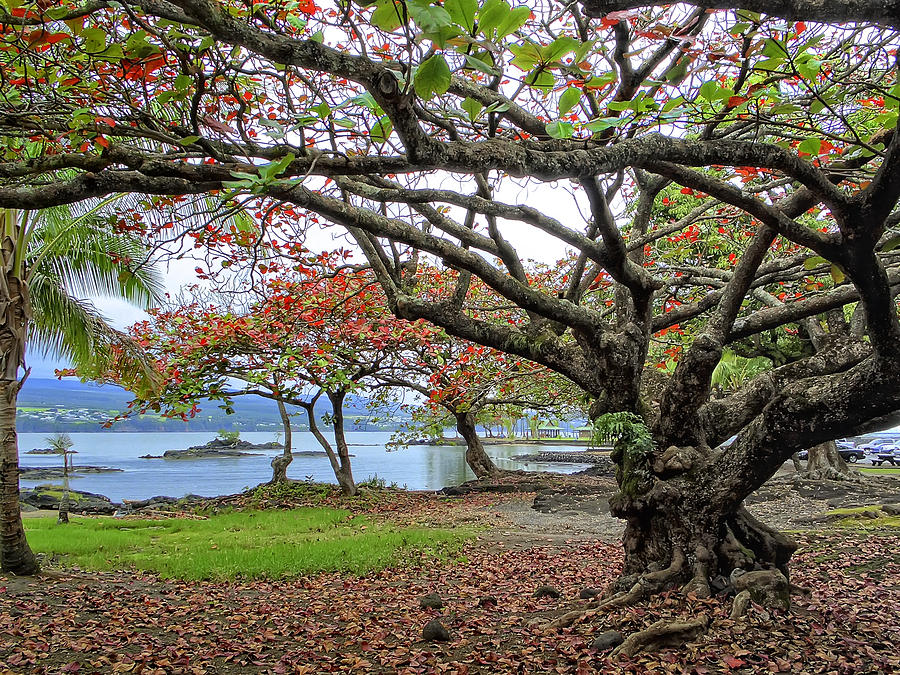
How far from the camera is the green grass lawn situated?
24.9ft

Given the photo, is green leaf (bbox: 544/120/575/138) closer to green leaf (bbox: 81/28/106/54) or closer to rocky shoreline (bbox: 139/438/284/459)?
green leaf (bbox: 81/28/106/54)

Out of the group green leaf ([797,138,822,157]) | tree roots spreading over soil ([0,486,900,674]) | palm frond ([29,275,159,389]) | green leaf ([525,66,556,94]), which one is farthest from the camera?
palm frond ([29,275,159,389])

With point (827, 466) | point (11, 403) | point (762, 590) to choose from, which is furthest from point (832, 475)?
point (11, 403)

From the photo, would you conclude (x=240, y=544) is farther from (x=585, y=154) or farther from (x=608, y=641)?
(x=585, y=154)

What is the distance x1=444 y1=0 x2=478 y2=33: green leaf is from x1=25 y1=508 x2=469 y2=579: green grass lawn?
22.7 feet

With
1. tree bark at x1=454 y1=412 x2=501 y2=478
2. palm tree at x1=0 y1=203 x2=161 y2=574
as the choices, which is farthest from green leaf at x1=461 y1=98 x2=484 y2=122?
tree bark at x1=454 y1=412 x2=501 y2=478

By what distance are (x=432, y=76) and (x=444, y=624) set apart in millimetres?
4761

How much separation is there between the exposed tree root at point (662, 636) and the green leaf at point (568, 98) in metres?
3.67

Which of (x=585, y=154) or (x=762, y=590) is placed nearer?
(x=585, y=154)

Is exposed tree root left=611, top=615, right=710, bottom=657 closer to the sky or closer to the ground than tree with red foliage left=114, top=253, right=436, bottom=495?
closer to the ground

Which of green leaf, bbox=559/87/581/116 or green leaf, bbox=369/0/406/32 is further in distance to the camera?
green leaf, bbox=559/87/581/116

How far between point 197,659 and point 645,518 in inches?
157

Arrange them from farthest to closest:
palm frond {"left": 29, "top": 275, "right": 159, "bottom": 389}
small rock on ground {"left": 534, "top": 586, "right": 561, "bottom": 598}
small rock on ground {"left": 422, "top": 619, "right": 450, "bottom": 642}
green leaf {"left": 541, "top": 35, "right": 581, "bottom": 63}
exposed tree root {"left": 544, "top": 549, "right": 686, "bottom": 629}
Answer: palm frond {"left": 29, "top": 275, "right": 159, "bottom": 389} < small rock on ground {"left": 534, "top": 586, "right": 561, "bottom": 598} < exposed tree root {"left": 544, "top": 549, "right": 686, "bottom": 629} < small rock on ground {"left": 422, "top": 619, "right": 450, "bottom": 642} < green leaf {"left": 541, "top": 35, "right": 581, "bottom": 63}

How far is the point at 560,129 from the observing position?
7.36 feet
